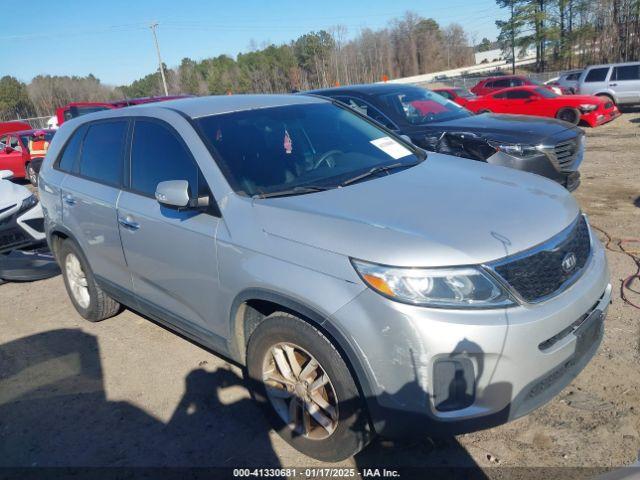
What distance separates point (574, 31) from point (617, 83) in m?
28.0

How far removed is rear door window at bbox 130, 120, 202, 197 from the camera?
3.11 m

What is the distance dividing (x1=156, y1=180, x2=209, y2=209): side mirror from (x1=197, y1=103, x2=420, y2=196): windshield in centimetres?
22

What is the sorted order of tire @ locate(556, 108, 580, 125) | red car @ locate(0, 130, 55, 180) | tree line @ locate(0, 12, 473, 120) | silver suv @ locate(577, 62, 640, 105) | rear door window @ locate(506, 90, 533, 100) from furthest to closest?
tree line @ locate(0, 12, 473, 120), silver suv @ locate(577, 62, 640, 105), rear door window @ locate(506, 90, 533, 100), tire @ locate(556, 108, 580, 125), red car @ locate(0, 130, 55, 180)

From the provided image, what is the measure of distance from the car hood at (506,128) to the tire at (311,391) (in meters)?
Result: 4.36

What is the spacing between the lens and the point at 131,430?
3152 millimetres

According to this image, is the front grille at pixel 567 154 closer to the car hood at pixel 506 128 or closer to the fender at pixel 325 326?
the car hood at pixel 506 128

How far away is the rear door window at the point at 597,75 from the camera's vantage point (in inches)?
728

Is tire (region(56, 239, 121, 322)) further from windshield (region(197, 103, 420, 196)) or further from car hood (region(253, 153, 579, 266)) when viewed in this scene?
car hood (region(253, 153, 579, 266))

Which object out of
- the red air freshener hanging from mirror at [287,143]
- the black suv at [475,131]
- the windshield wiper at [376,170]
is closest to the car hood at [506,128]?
the black suv at [475,131]

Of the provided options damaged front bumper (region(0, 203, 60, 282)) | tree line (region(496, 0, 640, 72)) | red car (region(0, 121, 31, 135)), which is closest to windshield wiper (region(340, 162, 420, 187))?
damaged front bumper (region(0, 203, 60, 282))

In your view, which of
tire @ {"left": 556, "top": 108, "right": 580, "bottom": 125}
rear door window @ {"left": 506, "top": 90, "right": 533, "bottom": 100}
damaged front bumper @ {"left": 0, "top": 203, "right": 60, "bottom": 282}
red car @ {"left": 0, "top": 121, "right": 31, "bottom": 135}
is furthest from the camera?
red car @ {"left": 0, "top": 121, "right": 31, "bottom": 135}

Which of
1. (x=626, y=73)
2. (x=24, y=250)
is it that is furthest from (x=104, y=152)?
(x=626, y=73)

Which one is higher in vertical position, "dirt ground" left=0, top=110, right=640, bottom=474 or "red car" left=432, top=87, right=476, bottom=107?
"red car" left=432, top=87, right=476, bottom=107

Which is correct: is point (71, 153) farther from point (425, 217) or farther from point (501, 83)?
point (501, 83)
